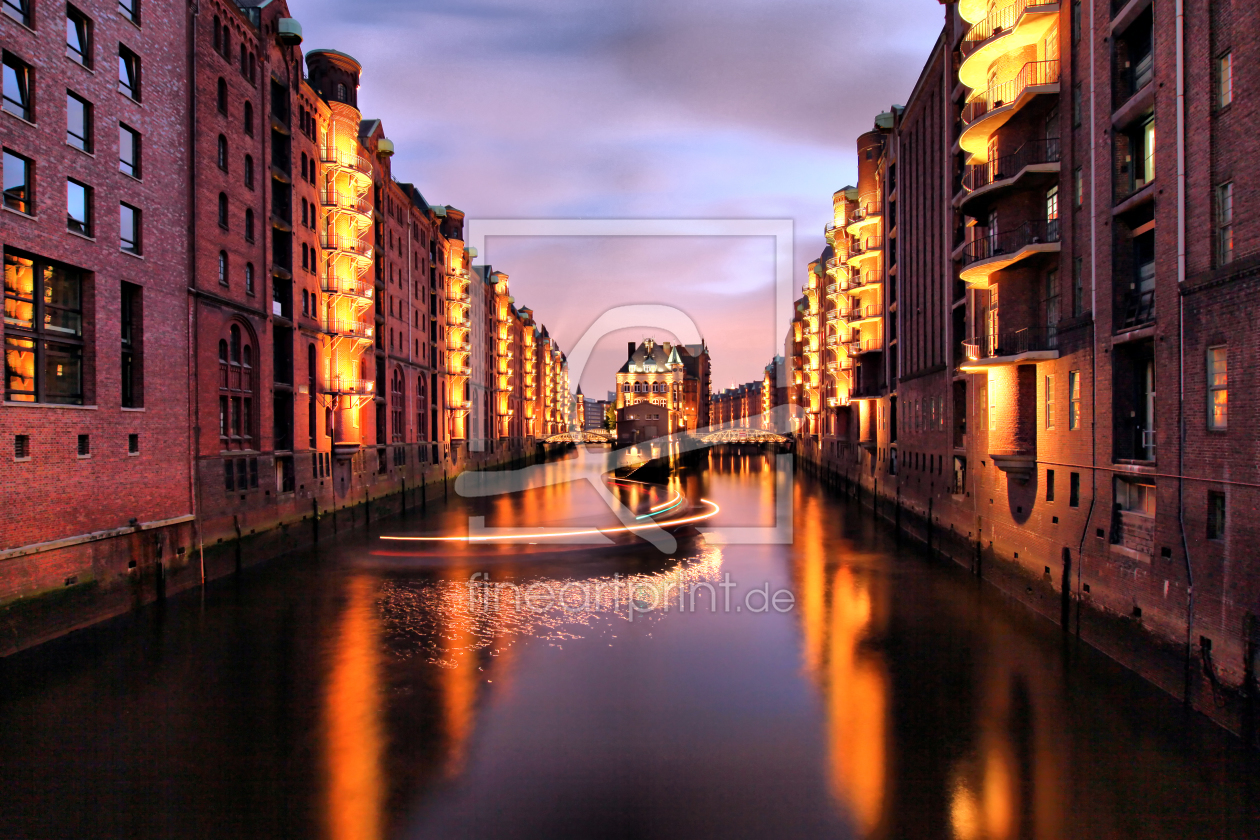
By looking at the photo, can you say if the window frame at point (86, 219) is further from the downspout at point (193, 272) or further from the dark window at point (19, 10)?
the downspout at point (193, 272)

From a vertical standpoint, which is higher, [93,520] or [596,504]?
[93,520]

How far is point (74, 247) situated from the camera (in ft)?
63.3

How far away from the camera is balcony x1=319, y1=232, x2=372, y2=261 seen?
39.7 meters

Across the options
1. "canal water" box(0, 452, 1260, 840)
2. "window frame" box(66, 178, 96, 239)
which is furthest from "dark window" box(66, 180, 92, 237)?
"canal water" box(0, 452, 1260, 840)

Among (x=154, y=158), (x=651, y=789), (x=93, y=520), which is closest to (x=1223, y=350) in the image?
(x=651, y=789)

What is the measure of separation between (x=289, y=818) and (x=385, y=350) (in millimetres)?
41532

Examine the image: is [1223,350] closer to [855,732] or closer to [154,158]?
[855,732]

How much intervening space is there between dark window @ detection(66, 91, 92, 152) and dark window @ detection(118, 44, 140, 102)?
6.52 ft

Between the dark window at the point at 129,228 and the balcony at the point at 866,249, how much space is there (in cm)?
4264

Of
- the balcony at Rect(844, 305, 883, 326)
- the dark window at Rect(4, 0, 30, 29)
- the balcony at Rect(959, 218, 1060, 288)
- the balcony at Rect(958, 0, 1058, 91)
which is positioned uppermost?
the balcony at Rect(958, 0, 1058, 91)

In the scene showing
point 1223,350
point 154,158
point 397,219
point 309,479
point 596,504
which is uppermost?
point 397,219

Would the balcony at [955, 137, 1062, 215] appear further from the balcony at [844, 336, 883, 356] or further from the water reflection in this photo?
the balcony at [844, 336, 883, 356]

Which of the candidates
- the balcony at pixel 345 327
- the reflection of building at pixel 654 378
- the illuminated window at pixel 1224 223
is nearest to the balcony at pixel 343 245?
the balcony at pixel 345 327

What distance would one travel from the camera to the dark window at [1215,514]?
12.7 metres
